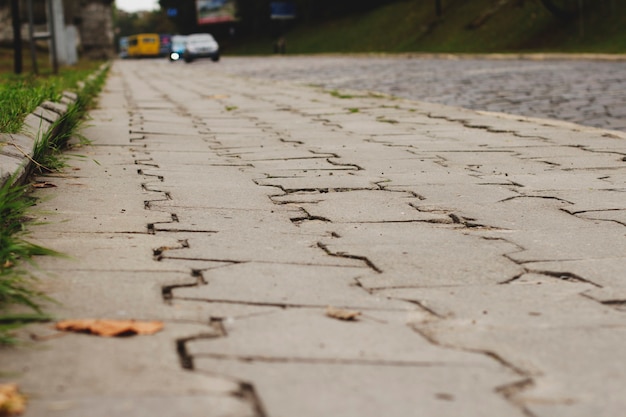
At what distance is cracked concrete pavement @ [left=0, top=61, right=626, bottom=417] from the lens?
197 cm

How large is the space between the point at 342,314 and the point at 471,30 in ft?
114

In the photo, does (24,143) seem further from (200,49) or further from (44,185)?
(200,49)

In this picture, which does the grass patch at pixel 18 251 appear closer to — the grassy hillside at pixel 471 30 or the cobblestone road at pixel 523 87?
the cobblestone road at pixel 523 87

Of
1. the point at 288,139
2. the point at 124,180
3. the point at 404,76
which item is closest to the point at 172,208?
the point at 124,180

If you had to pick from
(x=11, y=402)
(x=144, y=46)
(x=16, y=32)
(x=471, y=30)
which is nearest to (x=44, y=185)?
(x=11, y=402)

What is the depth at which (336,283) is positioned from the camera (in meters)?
2.94

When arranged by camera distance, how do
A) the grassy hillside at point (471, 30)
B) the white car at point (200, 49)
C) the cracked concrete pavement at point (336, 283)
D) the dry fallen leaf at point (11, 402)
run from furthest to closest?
the white car at point (200, 49) < the grassy hillside at point (471, 30) < the cracked concrete pavement at point (336, 283) < the dry fallen leaf at point (11, 402)

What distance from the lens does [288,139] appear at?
7301mm

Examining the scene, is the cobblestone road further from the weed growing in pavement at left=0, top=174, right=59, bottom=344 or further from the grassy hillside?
the grassy hillside

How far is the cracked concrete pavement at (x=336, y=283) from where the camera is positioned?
1.97 meters

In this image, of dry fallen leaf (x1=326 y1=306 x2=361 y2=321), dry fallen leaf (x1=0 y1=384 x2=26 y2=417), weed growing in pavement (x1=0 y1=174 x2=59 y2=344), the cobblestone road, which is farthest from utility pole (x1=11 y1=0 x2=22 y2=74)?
dry fallen leaf (x1=0 y1=384 x2=26 y2=417)

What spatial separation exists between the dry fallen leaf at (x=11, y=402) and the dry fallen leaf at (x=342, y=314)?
3.03ft

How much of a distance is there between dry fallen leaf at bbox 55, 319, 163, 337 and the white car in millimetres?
36707

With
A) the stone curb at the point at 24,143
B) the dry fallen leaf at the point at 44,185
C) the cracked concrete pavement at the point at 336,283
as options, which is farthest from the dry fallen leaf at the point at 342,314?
the dry fallen leaf at the point at 44,185
